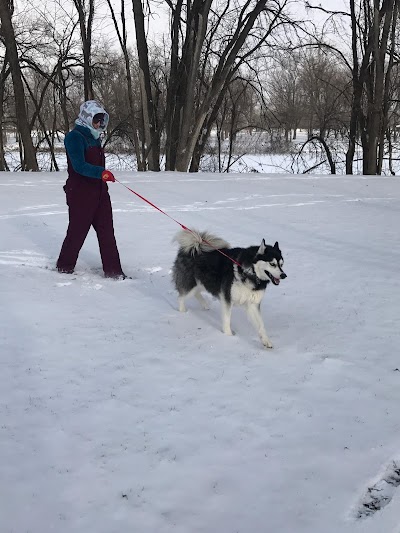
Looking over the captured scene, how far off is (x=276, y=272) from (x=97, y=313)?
80.7 inches

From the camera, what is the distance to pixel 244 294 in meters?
4.66

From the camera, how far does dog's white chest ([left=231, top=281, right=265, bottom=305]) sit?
4629 millimetres

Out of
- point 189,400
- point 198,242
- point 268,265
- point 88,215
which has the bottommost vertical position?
point 189,400

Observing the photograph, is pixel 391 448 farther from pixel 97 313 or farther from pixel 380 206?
pixel 380 206

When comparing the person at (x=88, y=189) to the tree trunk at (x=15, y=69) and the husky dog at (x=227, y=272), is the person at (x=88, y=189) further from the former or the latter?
the tree trunk at (x=15, y=69)

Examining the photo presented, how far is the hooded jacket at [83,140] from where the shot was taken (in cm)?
563

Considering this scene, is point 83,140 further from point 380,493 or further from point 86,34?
point 86,34

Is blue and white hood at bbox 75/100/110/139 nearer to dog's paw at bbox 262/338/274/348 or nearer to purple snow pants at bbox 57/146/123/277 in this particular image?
purple snow pants at bbox 57/146/123/277

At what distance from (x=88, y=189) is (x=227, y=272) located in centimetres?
224

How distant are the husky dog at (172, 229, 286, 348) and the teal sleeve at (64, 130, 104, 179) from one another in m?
1.36

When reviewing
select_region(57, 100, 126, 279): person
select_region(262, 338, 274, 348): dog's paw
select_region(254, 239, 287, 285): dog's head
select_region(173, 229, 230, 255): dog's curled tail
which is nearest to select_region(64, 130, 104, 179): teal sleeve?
select_region(57, 100, 126, 279): person

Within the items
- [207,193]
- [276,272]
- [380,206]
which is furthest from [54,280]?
[380,206]

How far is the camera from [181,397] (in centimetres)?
370

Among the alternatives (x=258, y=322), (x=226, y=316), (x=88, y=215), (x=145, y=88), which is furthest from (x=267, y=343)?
(x=145, y=88)
